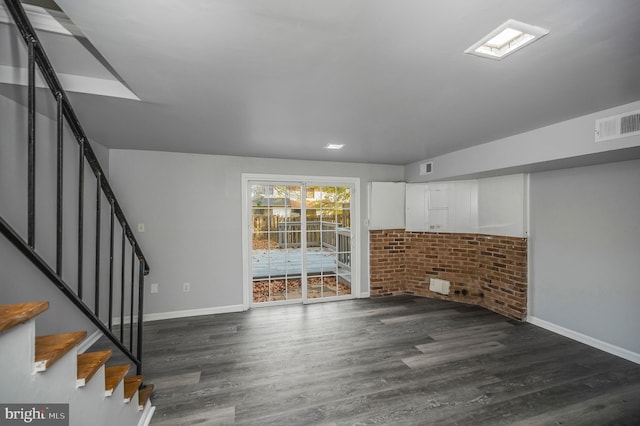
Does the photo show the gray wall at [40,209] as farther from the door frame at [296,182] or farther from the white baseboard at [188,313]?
the door frame at [296,182]

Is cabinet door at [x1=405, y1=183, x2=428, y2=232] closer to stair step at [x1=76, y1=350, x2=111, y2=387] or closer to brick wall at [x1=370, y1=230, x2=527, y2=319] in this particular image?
brick wall at [x1=370, y1=230, x2=527, y2=319]

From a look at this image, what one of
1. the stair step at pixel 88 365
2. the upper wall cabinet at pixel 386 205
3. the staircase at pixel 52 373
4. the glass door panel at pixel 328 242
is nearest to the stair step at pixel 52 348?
the staircase at pixel 52 373

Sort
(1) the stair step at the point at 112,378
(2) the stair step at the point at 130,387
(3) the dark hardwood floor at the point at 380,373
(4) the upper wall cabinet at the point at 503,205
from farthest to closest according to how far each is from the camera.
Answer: (4) the upper wall cabinet at the point at 503,205, (3) the dark hardwood floor at the point at 380,373, (2) the stair step at the point at 130,387, (1) the stair step at the point at 112,378

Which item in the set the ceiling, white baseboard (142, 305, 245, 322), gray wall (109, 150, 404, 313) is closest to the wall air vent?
the ceiling

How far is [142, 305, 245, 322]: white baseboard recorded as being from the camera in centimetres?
377

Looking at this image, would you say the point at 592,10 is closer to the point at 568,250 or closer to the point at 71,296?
the point at 71,296

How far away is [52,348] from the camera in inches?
42.5

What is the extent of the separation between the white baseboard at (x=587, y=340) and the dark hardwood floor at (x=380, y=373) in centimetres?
10

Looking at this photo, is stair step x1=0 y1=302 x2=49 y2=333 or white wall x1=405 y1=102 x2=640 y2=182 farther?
white wall x1=405 y1=102 x2=640 y2=182

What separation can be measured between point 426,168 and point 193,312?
13.8 feet

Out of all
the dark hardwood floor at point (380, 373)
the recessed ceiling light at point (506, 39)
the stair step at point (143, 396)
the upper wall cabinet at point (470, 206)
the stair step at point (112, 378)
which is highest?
the recessed ceiling light at point (506, 39)

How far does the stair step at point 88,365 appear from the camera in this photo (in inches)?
46.8

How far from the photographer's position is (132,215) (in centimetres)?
369

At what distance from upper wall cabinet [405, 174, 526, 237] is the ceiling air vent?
4.61 feet
